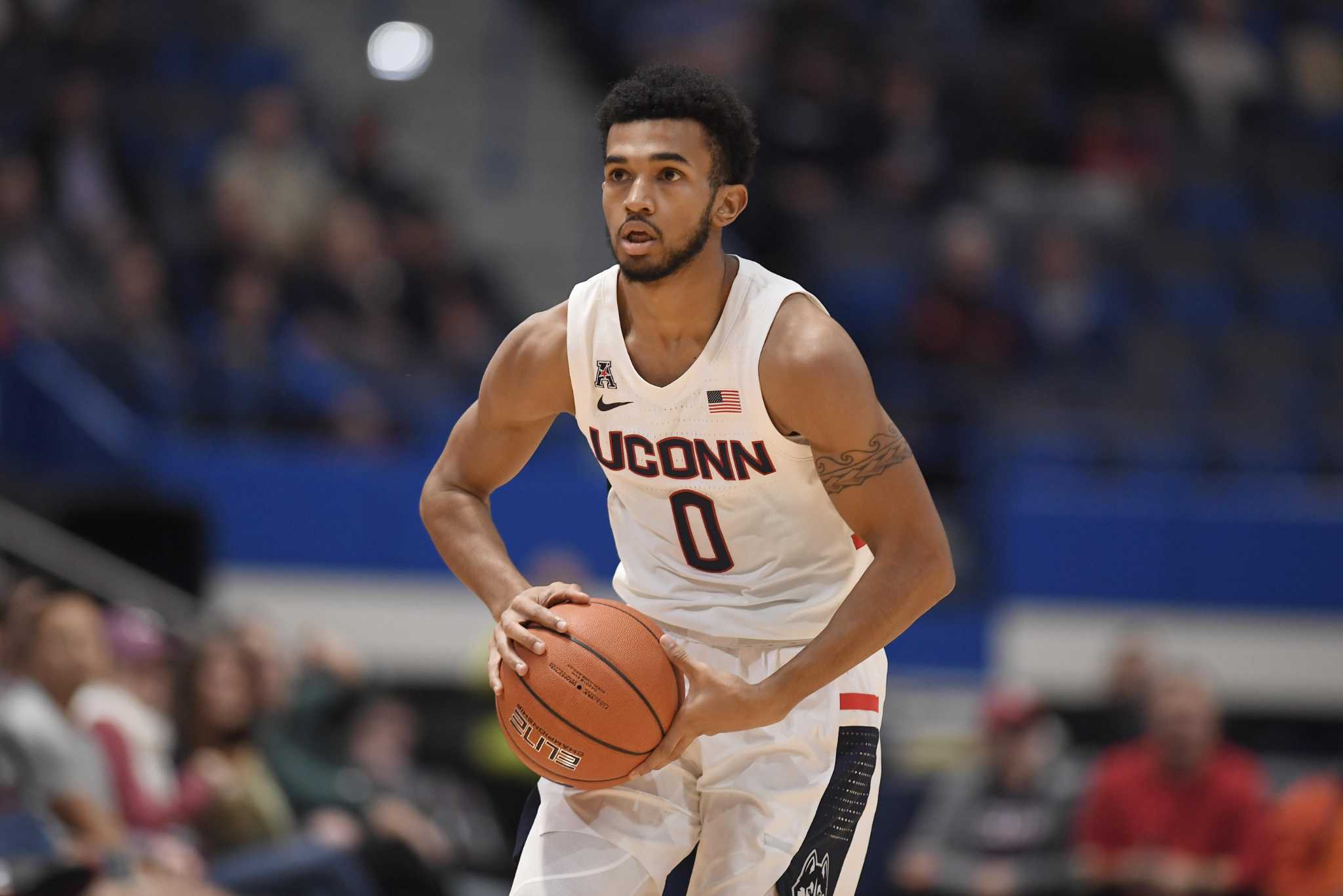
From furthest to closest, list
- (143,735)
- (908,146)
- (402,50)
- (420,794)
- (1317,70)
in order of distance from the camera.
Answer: (1317,70)
(402,50)
(908,146)
(420,794)
(143,735)

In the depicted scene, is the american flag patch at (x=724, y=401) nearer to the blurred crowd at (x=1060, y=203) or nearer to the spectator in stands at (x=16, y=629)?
the spectator in stands at (x=16, y=629)

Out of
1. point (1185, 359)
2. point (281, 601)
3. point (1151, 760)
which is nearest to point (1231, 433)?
point (1185, 359)

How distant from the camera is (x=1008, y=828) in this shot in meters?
9.31

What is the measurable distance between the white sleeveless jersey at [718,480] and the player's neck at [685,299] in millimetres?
39

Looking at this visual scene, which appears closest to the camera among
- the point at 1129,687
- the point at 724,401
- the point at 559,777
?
the point at 559,777

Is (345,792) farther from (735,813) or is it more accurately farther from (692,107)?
(692,107)

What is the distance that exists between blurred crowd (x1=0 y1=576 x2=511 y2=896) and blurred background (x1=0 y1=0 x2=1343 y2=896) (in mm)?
24

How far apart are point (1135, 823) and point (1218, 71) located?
9481 mm

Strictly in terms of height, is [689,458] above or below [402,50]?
below

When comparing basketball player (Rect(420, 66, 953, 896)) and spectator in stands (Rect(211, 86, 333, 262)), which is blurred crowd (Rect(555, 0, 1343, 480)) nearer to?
spectator in stands (Rect(211, 86, 333, 262))

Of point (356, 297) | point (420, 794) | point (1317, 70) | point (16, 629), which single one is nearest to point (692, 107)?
point (16, 629)

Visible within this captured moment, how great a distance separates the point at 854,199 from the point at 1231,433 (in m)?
3.61

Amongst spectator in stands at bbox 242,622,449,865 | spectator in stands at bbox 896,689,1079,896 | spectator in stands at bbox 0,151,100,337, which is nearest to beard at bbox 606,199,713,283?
spectator in stands at bbox 242,622,449,865

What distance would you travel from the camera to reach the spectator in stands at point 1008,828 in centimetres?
923
